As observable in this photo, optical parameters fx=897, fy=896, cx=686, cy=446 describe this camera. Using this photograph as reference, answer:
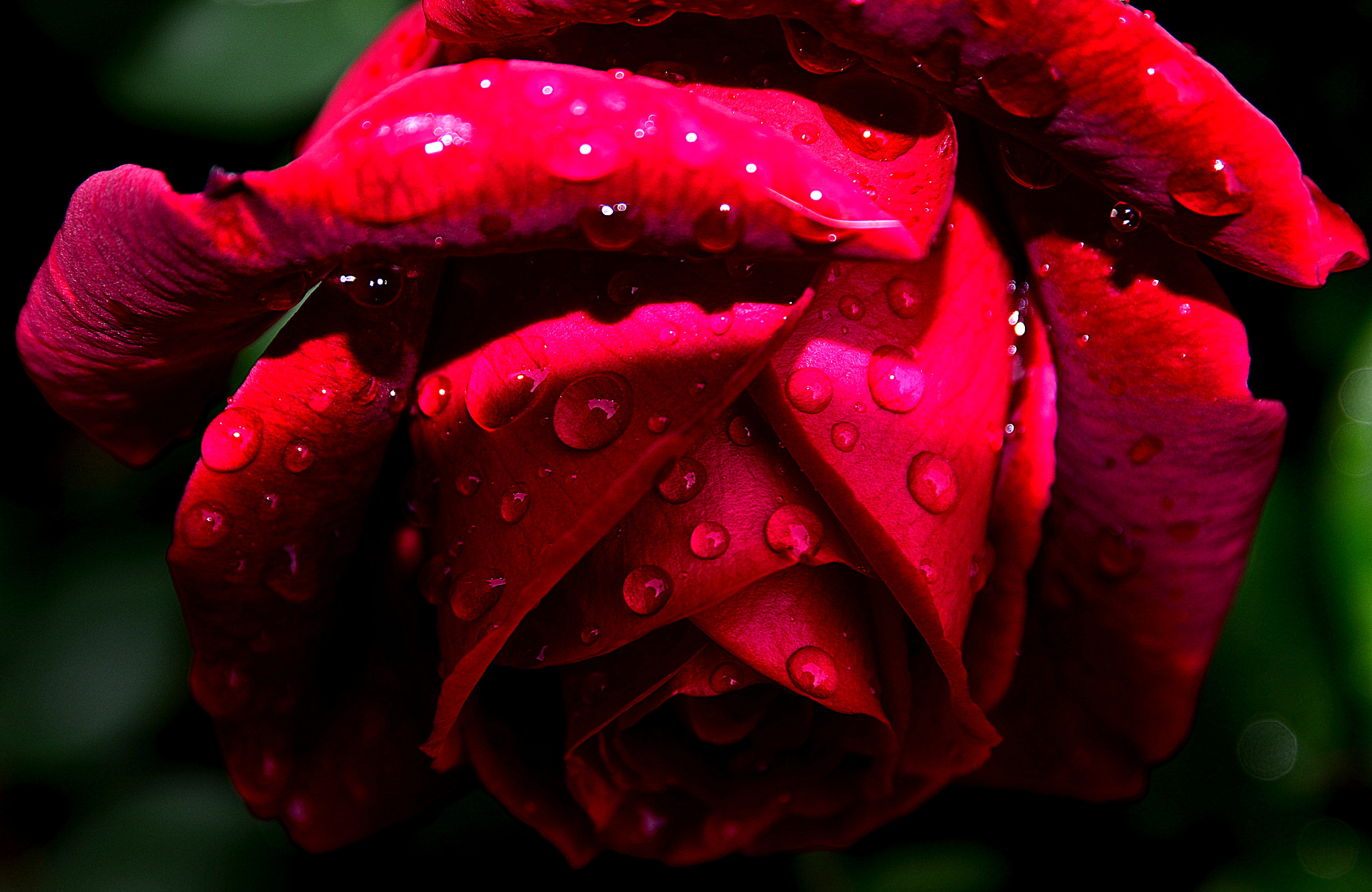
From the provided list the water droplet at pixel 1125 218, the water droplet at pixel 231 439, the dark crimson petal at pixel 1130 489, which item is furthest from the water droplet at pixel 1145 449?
the water droplet at pixel 231 439

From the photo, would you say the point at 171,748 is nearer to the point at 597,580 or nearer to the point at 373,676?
the point at 373,676

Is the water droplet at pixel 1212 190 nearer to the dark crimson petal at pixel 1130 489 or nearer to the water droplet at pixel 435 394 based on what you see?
the dark crimson petal at pixel 1130 489

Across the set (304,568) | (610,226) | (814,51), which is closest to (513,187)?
(610,226)

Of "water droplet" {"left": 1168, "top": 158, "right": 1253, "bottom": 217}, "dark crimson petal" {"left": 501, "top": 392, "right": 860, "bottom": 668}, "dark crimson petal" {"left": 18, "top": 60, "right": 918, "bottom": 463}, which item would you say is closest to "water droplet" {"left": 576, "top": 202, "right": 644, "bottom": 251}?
"dark crimson petal" {"left": 18, "top": 60, "right": 918, "bottom": 463}

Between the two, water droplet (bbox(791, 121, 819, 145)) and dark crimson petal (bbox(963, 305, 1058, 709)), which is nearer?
water droplet (bbox(791, 121, 819, 145))

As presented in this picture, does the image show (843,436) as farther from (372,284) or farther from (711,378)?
(372,284)

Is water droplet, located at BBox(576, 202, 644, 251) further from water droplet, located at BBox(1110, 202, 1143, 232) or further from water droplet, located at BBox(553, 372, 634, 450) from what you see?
water droplet, located at BBox(1110, 202, 1143, 232)
